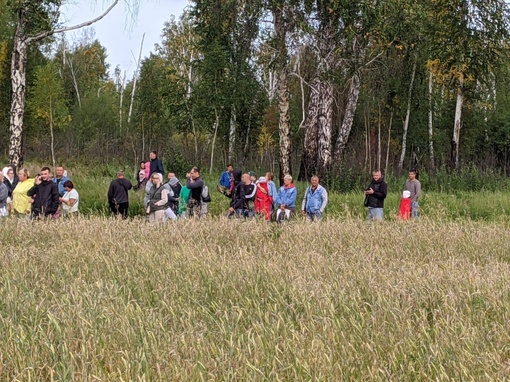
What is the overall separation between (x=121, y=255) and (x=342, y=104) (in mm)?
26504

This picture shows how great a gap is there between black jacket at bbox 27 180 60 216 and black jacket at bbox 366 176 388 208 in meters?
6.74

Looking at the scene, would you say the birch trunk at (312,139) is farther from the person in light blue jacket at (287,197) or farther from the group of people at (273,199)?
the person in light blue jacket at (287,197)

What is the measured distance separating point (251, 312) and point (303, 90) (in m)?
30.4

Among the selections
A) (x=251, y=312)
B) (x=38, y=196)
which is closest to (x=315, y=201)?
(x=38, y=196)

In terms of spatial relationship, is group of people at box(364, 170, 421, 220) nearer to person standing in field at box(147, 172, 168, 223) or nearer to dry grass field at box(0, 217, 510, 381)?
person standing in field at box(147, 172, 168, 223)

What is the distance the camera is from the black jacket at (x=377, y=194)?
1423cm

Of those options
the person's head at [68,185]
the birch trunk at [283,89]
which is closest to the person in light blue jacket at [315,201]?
the person's head at [68,185]

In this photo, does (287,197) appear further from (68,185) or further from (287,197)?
(68,185)

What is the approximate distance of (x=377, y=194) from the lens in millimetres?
14203

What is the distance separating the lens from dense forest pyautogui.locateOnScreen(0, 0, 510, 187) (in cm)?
2006

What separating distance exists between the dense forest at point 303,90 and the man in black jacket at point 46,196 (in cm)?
841

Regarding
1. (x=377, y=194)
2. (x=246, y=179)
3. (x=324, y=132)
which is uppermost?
(x=324, y=132)

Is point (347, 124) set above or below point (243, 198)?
above

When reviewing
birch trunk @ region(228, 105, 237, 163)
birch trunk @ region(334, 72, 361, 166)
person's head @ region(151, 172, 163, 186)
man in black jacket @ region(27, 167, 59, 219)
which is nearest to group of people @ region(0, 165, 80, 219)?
man in black jacket @ region(27, 167, 59, 219)
